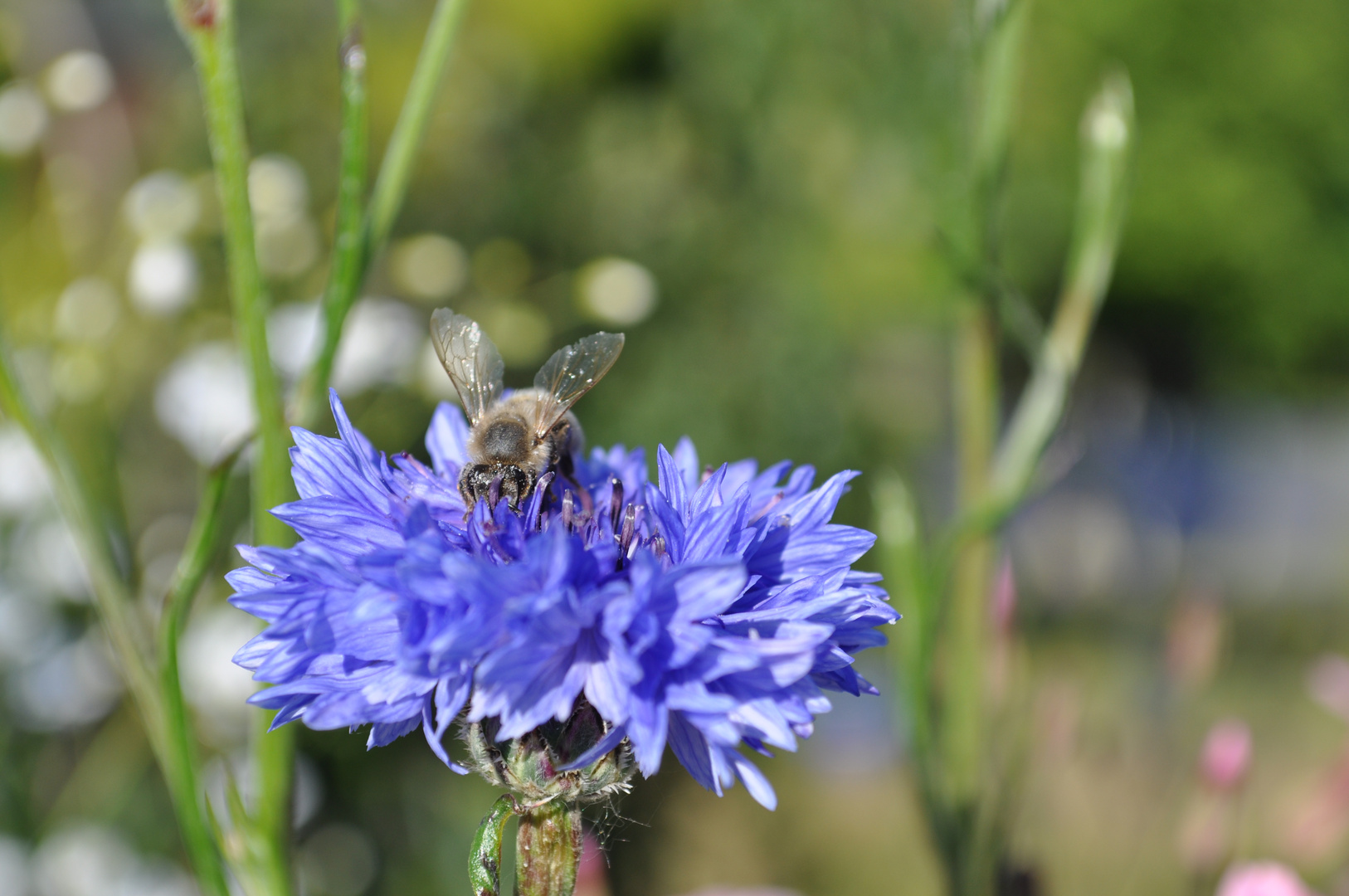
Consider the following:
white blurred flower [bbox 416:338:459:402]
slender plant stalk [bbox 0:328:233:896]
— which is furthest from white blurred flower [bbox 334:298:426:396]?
slender plant stalk [bbox 0:328:233:896]

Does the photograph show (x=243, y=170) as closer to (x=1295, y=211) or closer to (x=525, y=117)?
(x=525, y=117)

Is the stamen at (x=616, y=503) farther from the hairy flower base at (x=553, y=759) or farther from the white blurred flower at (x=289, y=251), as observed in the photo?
the white blurred flower at (x=289, y=251)

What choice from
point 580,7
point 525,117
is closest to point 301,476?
point 525,117

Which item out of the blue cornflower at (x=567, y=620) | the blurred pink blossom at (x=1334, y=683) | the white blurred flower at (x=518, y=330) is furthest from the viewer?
the white blurred flower at (x=518, y=330)

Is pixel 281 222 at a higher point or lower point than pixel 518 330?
higher

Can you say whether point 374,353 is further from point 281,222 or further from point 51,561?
point 51,561

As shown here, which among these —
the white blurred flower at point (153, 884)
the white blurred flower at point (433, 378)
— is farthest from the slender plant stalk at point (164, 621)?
the white blurred flower at point (153, 884)

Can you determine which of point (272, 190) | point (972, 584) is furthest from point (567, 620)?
point (272, 190)
